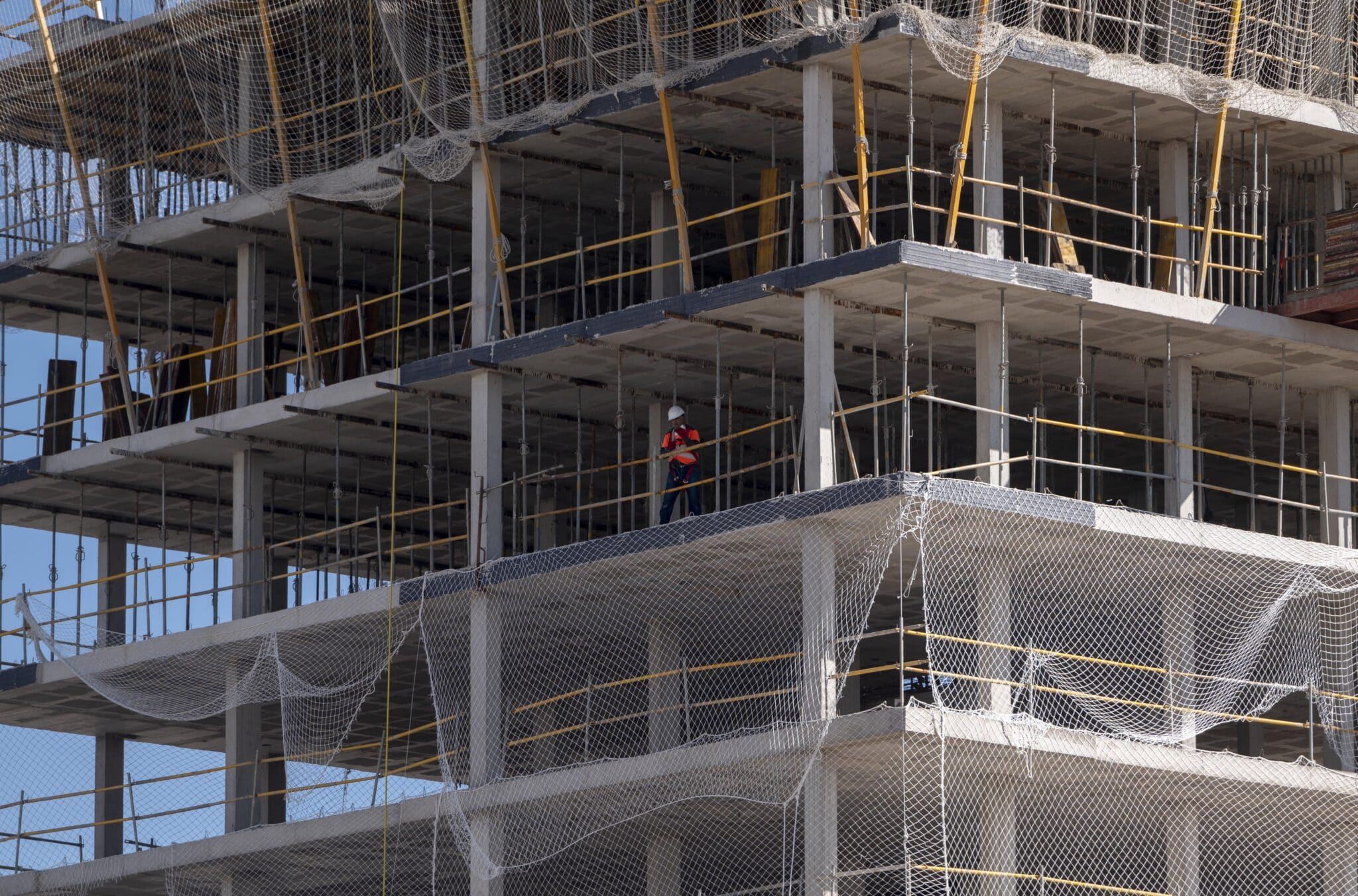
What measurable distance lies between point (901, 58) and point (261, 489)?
15490mm

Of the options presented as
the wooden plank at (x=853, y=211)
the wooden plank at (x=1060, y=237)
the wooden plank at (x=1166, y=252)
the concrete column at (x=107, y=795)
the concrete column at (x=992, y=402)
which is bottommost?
the concrete column at (x=107, y=795)

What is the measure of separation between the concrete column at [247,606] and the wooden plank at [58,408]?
12.7 feet

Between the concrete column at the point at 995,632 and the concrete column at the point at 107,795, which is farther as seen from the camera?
the concrete column at the point at 107,795

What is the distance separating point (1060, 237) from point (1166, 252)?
7.68ft

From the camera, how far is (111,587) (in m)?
58.2

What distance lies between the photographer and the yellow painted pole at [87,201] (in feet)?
180

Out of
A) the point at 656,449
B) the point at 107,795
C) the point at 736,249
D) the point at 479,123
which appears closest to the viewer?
the point at 736,249

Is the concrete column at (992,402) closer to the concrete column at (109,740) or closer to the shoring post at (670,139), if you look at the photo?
the shoring post at (670,139)

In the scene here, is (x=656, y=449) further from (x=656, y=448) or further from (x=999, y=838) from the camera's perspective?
(x=999, y=838)

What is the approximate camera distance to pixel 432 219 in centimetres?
5319

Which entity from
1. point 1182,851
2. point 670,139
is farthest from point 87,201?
point 1182,851

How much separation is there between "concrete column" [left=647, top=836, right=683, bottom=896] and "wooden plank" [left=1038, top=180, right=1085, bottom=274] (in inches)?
397

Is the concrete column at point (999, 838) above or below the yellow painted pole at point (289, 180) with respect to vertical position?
below

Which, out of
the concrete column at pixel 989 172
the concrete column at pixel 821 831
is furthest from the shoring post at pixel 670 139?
the concrete column at pixel 821 831
